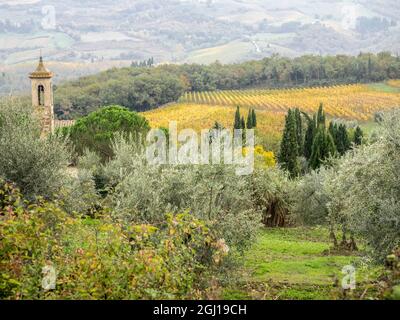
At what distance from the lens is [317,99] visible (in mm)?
110062

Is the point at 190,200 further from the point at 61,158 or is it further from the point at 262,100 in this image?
the point at 262,100

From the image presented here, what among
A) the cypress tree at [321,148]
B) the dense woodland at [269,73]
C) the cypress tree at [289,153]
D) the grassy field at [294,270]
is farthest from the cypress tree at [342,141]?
the dense woodland at [269,73]

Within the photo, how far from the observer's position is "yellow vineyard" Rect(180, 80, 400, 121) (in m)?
100

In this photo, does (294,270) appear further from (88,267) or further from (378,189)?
(88,267)

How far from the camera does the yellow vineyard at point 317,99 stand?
100m

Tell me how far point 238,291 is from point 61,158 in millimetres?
7329

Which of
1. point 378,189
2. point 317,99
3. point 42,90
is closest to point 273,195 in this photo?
point 378,189

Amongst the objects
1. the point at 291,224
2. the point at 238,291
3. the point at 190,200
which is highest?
the point at 190,200

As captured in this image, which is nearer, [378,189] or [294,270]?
[378,189]

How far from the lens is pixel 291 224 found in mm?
38750

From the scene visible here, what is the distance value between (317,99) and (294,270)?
90.0 meters

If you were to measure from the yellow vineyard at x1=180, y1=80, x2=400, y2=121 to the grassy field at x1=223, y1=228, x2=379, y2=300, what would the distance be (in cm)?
6852
